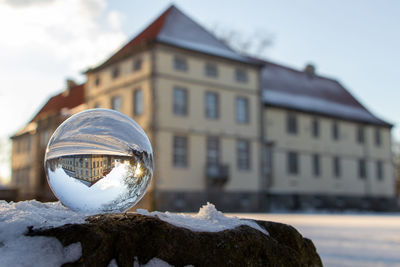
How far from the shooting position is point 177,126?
2464 centimetres

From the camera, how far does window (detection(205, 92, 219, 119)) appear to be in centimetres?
2612

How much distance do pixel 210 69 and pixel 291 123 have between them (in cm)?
843

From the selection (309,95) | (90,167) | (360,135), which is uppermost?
(309,95)

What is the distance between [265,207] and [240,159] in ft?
11.4

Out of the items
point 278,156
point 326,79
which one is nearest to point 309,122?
point 278,156

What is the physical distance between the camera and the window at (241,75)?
27.6m

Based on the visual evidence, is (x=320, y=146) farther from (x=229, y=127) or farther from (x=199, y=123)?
(x=199, y=123)

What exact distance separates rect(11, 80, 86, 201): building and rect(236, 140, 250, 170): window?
13789 millimetres

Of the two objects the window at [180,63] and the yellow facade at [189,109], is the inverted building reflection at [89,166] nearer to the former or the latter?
the yellow facade at [189,109]

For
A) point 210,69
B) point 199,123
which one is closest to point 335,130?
point 210,69

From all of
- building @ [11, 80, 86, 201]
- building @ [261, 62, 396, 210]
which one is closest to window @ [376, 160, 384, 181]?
building @ [261, 62, 396, 210]

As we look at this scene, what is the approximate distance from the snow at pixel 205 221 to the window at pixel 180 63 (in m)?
21.7

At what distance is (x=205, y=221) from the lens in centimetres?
356

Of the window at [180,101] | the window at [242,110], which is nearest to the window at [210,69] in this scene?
the window at [180,101]
